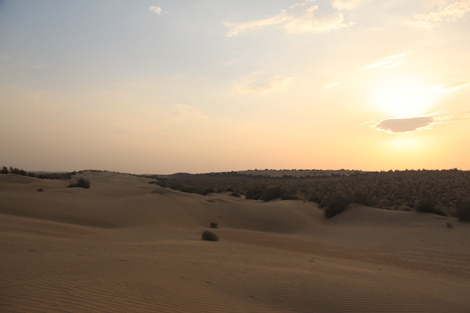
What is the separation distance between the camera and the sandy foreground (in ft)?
16.8

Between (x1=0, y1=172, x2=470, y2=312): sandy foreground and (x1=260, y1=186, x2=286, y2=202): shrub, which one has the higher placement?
(x1=260, y1=186, x2=286, y2=202): shrub

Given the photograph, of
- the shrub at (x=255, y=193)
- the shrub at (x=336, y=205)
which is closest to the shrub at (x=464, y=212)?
the shrub at (x=336, y=205)

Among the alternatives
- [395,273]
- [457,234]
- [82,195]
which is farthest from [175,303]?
[82,195]

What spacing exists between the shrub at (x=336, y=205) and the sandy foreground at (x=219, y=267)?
339 cm

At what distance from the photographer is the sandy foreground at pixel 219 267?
5113 mm

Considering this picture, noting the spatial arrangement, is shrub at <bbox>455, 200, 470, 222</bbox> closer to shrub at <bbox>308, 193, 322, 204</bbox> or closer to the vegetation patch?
the vegetation patch

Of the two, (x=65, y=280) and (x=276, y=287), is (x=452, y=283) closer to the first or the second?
(x=276, y=287)

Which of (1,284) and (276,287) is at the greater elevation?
(1,284)

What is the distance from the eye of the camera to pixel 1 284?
4.86 m

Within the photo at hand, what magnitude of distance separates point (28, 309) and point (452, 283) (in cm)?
920

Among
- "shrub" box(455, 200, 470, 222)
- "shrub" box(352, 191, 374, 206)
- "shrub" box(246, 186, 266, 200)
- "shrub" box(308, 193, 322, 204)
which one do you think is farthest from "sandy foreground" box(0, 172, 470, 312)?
"shrub" box(246, 186, 266, 200)

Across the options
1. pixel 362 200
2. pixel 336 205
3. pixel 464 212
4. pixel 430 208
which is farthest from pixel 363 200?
pixel 464 212

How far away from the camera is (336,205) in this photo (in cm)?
2059

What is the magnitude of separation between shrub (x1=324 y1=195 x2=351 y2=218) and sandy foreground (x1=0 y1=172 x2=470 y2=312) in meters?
3.39
